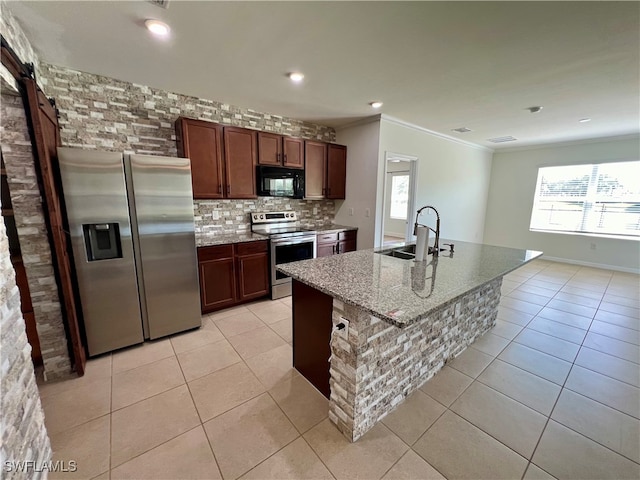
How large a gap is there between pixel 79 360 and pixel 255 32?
9.36 feet

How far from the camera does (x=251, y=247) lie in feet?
11.0

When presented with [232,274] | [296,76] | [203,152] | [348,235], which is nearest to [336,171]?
[348,235]

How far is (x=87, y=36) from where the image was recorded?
6.48ft

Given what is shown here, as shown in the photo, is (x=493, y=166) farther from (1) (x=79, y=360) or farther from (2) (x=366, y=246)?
(1) (x=79, y=360)

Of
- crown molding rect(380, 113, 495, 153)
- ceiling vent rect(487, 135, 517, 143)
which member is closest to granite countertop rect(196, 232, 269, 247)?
crown molding rect(380, 113, 495, 153)

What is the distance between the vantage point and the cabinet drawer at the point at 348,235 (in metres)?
4.20

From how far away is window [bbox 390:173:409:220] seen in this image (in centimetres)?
805

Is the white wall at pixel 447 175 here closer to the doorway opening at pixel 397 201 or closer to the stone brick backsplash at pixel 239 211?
the stone brick backsplash at pixel 239 211

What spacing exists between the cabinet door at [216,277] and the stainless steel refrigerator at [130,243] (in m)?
0.25

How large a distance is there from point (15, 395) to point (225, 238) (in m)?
2.27

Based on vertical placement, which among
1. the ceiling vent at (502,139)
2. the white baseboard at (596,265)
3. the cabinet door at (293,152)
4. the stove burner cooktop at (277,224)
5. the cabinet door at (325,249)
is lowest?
the white baseboard at (596,265)

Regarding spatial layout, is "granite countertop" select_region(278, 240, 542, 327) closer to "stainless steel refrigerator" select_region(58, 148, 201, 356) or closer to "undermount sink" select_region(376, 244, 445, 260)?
"undermount sink" select_region(376, 244, 445, 260)

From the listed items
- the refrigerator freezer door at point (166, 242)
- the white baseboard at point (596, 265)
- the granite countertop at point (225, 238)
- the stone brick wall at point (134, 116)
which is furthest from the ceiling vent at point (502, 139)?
the refrigerator freezer door at point (166, 242)

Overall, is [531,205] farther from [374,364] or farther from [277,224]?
[374,364]
